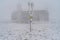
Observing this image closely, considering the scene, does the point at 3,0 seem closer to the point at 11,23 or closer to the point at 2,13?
the point at 2,13

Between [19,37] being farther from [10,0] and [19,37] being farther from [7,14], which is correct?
[10,0]

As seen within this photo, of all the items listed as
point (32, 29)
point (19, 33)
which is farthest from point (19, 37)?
point (32, 29)

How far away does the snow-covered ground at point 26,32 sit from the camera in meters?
1.49

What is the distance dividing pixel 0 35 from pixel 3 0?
22.4 inches

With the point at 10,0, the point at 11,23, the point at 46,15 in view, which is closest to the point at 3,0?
the point at 10,0

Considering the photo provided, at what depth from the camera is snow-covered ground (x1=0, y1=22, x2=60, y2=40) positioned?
1.49m

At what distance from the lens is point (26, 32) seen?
4.93 ft

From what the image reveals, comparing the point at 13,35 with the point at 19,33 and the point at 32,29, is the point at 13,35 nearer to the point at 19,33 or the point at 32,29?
the point at 19,33

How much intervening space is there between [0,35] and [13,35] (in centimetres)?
21

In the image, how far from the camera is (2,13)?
152 centimetres

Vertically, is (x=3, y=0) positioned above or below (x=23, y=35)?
above

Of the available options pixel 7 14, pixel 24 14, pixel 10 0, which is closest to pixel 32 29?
pixel 24 14

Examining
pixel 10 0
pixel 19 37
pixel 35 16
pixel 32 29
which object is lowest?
pixel 19 37

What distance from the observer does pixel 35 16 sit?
1.53 m
